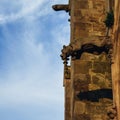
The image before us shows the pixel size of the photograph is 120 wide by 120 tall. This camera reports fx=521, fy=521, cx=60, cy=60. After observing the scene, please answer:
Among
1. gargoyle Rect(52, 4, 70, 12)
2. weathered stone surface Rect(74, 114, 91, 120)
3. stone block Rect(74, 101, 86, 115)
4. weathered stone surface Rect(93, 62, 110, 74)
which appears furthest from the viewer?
gargoyle Rect(52, 4, 70, 12)

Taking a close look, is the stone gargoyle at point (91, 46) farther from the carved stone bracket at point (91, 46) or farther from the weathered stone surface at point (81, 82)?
the weathered stone surface at point (81, 82)

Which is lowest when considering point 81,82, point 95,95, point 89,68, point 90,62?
point 95,95

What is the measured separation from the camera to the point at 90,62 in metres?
14.8

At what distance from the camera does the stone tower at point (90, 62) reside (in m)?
12.5

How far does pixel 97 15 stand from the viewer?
16.4 metres

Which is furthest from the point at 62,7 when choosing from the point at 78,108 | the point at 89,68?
the point at 78,108

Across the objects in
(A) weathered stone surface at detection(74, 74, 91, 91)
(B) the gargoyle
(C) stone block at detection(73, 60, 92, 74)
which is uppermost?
(B) the gargoyle

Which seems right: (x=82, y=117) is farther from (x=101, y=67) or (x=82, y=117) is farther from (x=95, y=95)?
(x=101, y=67)

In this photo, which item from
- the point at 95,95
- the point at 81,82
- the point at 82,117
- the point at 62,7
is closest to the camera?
the point at 82,117

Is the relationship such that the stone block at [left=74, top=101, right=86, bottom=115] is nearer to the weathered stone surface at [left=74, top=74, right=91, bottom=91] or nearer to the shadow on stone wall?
the shadow on stone wall

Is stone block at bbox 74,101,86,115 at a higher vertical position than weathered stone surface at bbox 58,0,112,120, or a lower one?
lower

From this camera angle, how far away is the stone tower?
41.0ft

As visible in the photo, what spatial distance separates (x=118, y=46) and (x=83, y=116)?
348 cm

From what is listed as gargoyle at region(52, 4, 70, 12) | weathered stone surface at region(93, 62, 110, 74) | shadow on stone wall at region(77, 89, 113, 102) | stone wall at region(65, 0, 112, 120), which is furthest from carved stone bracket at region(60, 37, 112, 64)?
gargoyle at region(52, 4, 70, 12)
